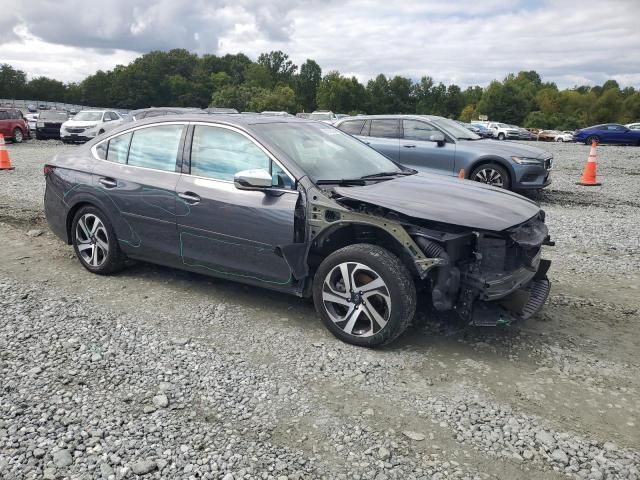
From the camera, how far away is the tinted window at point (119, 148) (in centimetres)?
521

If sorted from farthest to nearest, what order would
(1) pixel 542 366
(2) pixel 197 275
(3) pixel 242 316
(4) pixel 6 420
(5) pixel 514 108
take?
(5) pixel 514 108 < (2) pixel 197 275 < (3) pixel 242 316 < (1) pixel 542 366 < (4) pixel 6 420

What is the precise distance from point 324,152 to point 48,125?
1005 inches

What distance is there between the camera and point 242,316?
178 inches

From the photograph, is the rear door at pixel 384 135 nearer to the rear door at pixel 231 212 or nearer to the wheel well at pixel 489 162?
the wheel well at pixel 489 162

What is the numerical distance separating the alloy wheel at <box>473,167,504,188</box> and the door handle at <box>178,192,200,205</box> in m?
6.61

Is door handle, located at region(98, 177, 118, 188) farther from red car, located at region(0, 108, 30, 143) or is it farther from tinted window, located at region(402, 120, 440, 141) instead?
red car, located at region(0, 108, 30, 143)

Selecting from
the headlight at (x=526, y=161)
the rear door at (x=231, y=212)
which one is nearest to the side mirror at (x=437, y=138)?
the headlight at (x=526, y=161)

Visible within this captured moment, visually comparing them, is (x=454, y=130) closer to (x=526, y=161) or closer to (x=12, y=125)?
(x=526, y=161)

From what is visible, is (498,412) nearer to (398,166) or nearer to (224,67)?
(398,166)

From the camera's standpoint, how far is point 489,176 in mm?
9953

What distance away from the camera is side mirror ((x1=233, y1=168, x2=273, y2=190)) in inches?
161

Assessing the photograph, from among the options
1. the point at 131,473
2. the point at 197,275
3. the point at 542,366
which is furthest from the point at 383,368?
the point at 197,275

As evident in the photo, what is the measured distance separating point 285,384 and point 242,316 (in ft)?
3.83

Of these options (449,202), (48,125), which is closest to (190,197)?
(449,202)
